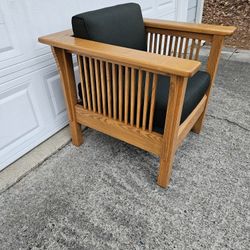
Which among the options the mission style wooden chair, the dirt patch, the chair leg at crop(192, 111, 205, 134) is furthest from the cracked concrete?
the dirt patch

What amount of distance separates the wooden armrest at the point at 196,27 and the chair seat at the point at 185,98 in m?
0.24

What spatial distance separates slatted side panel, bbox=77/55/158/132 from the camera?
3.44 ft

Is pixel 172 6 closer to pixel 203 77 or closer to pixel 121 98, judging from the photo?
pixel 203 77

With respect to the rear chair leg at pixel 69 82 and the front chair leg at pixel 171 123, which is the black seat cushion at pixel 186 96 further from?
the rear chair leg at pixel 69 82

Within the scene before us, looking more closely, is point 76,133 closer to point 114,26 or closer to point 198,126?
point 114,26

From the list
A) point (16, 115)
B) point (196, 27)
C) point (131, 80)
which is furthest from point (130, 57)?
point (16, 115)

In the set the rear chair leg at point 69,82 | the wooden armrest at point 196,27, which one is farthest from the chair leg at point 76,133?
the wooden armrest at point 196,27

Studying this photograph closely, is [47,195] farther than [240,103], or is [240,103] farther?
[240,103]

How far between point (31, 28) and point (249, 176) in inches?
58.1

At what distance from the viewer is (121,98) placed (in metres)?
1.10

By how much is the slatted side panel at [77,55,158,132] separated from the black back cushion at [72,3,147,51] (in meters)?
0.13

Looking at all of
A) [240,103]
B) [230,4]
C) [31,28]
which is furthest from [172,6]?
[230,4]

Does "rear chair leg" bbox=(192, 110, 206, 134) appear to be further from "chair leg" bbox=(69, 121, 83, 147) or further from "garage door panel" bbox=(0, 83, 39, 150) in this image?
"garage door panel" bbox=(0, 83, 39, 150)

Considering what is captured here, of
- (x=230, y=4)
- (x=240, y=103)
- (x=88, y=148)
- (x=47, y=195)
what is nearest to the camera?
(x=47, y=195)
